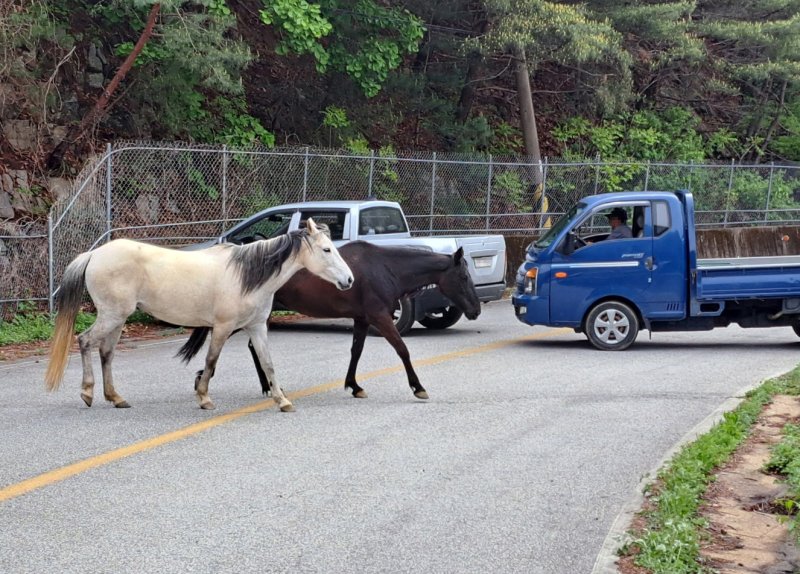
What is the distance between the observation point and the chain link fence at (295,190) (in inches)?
669

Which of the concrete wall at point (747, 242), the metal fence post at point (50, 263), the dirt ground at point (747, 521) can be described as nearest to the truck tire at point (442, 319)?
the metal fence post at point (50, 263)

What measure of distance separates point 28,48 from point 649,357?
1260cm

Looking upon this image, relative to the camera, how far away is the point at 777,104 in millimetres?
38344

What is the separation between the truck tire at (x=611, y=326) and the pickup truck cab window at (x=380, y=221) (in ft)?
12.1

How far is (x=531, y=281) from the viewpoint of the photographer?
15.3 metres

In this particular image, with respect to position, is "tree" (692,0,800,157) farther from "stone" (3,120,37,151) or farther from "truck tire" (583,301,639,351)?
"stone" (3,120,37,151)

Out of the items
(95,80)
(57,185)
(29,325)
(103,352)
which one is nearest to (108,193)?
(29,325)

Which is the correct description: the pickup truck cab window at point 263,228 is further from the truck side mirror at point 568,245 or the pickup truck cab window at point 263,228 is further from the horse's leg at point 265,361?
the horse's leg at point 265,361

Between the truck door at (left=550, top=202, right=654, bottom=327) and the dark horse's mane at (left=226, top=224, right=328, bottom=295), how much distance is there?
5.40 meters

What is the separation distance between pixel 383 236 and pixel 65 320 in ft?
24.6

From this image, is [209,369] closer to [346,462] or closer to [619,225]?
[346,462]

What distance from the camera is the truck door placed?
14.9m

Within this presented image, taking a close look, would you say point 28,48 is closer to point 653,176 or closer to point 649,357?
point 649,357

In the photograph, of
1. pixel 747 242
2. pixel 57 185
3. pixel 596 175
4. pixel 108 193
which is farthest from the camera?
pixel 747 242
